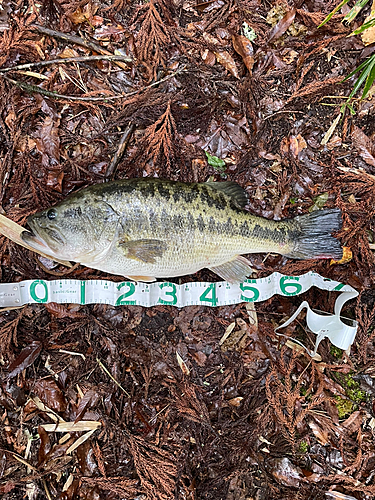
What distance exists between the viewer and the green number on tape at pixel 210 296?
3.57 metres

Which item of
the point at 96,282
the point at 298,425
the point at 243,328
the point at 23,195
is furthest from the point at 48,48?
the point at 298,425

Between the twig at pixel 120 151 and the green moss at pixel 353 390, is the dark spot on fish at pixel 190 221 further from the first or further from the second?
the green moss at pixel 353 390

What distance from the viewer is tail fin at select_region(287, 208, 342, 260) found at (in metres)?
3.42

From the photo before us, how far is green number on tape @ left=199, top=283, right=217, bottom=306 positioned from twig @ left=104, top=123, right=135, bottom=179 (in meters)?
1.50

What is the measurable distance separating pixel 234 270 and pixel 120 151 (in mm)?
1637

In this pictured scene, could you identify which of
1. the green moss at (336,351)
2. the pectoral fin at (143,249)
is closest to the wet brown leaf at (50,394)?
the pectoral fin at (143,249)

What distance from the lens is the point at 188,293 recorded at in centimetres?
360

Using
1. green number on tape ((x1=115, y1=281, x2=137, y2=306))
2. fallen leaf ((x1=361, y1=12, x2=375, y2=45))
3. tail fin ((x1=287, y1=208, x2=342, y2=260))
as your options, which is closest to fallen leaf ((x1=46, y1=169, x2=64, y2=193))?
green number on tape ((x1=115, y1=281, x2=137, y2=306))

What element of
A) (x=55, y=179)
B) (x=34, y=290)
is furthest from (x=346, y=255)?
(x=34, y=290)

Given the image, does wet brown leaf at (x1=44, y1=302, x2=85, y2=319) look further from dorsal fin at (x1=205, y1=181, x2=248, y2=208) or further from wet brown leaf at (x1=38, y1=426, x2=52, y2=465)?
dorsal fin at (x1=205, y1=181, x2=248, y2=208)

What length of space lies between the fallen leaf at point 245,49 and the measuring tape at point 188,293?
2151mm

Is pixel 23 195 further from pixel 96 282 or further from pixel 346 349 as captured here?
pixel 346 349

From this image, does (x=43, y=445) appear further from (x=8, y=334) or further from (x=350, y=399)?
(x=350, y=399)

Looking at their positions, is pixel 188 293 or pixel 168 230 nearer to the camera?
pixel 168 230
